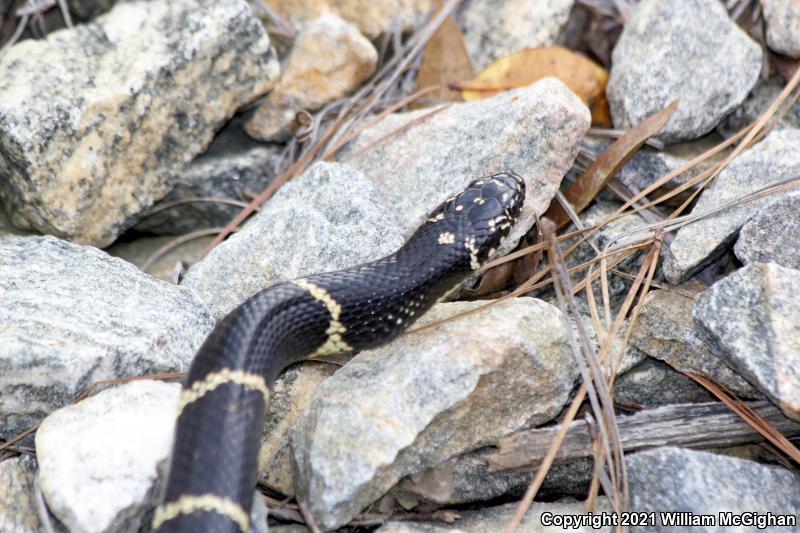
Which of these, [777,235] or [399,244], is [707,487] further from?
[399,244]

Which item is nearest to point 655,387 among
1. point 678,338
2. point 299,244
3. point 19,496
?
point 678,338

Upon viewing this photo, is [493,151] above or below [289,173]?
above

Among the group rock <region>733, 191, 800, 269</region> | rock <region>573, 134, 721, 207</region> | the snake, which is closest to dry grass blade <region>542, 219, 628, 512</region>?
the snake

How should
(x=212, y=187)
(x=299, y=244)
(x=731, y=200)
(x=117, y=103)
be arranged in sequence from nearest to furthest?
(x=731, y=200) → (x=299, y=244) → (x=117, y=103) → (x=212, y=187)

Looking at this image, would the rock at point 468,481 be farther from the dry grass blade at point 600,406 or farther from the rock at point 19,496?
the rock at point 19,496

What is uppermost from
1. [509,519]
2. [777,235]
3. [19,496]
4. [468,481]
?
[777,235]

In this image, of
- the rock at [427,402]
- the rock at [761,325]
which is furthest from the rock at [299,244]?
the rock at [761,325]
